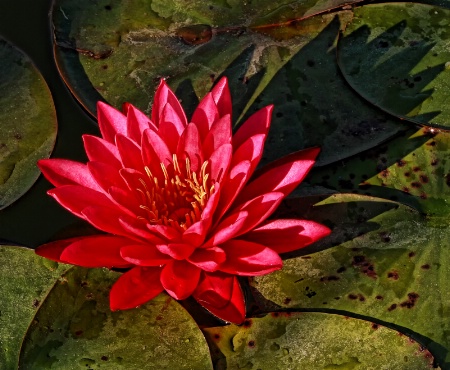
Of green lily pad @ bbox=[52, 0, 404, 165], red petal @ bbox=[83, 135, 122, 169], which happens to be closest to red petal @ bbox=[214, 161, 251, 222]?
red petal @ bbox=[83, 135, 122, 169]

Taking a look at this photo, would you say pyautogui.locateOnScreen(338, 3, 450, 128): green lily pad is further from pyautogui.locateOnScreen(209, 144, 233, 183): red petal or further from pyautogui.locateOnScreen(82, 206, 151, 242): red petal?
pyautogui.locateOnScreen(82, 206, 151, 242): red petal

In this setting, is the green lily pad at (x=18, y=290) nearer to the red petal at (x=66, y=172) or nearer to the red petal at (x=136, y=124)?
the red petal at (x=66, y=172)

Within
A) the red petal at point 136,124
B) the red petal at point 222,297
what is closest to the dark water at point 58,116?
the red petal at point 136,124

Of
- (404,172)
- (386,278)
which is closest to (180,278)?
(386,278)

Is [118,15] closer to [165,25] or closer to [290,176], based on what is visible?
[165,25]

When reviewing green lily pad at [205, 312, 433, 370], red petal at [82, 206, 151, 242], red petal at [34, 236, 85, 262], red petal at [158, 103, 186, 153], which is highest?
red petal at [158, 103, 186, 153]

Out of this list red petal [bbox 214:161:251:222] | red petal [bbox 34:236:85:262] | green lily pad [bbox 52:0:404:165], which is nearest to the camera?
red petal [bbox 214:161:251:222]

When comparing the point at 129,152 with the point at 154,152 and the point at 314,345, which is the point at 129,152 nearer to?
the point at 154,152
